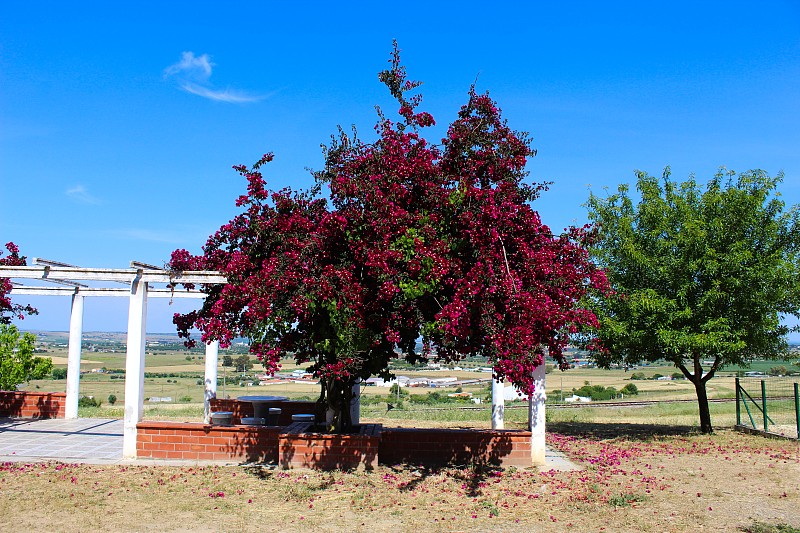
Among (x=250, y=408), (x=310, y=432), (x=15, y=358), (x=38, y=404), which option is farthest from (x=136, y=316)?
(x=15, y=358)

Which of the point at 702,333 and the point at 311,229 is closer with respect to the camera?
the point at 311,229

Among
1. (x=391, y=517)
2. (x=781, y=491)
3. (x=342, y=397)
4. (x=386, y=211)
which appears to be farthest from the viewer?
(x=342, y=397)

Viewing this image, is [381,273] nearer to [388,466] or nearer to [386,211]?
[386,211]

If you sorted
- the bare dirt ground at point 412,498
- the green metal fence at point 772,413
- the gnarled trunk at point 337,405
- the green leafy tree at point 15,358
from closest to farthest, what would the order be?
the bare dirt ground at point 412,498 → the gnarled trunk at point 337,405 → the green metal fence at point 772,413 → the green leafy tree at point 15,358

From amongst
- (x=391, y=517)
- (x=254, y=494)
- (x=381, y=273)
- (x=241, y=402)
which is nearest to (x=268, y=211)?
(x=381, y=273)

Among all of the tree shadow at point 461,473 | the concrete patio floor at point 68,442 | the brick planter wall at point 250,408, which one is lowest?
the tree shadow at point 461,473

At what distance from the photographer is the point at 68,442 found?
521 inches

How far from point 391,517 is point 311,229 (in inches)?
175

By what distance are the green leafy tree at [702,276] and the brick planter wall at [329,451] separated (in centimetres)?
557

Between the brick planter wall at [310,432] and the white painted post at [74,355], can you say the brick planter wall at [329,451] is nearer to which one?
the brick planter wall at [310,432]

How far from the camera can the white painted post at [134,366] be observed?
1118 centimetres

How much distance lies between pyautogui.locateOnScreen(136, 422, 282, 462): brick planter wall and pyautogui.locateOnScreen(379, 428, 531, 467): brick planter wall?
7.08 feet

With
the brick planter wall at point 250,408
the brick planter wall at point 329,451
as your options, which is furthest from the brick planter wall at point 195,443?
the brick planter wall at point 250,408

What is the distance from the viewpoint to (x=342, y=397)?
1124cm
